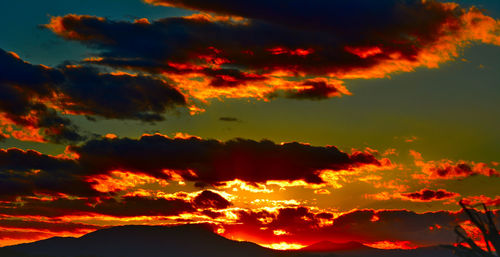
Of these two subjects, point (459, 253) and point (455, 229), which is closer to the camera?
point (455, 229)

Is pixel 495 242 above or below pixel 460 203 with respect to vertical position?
below

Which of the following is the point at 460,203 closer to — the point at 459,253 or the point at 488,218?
the point at 488,218

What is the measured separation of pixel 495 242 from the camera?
11500 millimetres

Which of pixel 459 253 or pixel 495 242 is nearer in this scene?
pixel 495 242

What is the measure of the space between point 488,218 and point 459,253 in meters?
1.69

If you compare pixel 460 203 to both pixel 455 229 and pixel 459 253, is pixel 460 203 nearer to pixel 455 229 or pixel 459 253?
pixel 455 229

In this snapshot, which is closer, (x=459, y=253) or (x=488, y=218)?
(x=488, y=218)

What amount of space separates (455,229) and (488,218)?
81 cm

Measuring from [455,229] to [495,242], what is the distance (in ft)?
2.88

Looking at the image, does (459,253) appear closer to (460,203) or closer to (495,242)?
(495,242)

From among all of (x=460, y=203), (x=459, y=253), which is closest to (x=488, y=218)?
(x=460, y=203)

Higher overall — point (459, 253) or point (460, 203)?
point (460, 203)

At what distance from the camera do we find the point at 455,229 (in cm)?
1173

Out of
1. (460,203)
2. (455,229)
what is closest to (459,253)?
(455,229)
